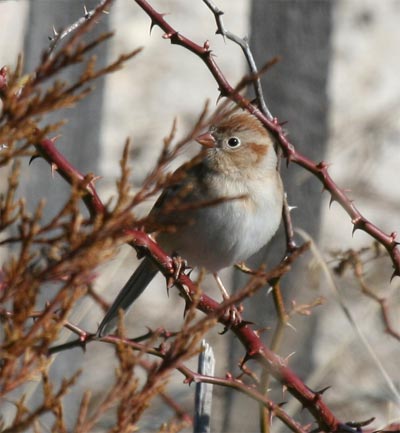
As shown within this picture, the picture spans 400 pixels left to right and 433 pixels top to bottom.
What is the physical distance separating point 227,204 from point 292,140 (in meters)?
0.82

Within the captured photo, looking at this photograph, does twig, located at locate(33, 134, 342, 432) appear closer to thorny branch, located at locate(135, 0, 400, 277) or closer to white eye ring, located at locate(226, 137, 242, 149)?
thorny branch, located at locate(135, 0, 400, 277)

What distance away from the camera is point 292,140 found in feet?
14.9

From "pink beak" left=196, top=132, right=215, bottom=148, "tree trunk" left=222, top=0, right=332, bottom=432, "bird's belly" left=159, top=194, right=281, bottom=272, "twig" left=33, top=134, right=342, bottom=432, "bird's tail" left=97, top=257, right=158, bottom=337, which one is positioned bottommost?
"twig" left=33, top=134, right=342, bottom=432

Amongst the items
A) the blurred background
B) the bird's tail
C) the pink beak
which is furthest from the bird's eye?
the bird's tail

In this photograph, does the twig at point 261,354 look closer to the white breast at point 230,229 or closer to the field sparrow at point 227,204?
the field sparrow at point 227,204

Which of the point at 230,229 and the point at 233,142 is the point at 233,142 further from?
the point at 230,229

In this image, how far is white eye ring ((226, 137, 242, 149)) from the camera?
4184 millimetres

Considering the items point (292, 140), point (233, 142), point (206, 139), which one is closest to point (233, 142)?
point (233, 142)

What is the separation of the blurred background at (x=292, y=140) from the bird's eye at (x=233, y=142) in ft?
1.09

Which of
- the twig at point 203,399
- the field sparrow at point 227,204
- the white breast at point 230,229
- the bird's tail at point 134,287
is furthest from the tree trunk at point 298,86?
the twig at point 203,399

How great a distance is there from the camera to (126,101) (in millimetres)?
9609

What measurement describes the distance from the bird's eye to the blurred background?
333 mm

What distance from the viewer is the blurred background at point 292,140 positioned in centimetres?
434

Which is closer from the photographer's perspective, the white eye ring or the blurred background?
the white eye ring
